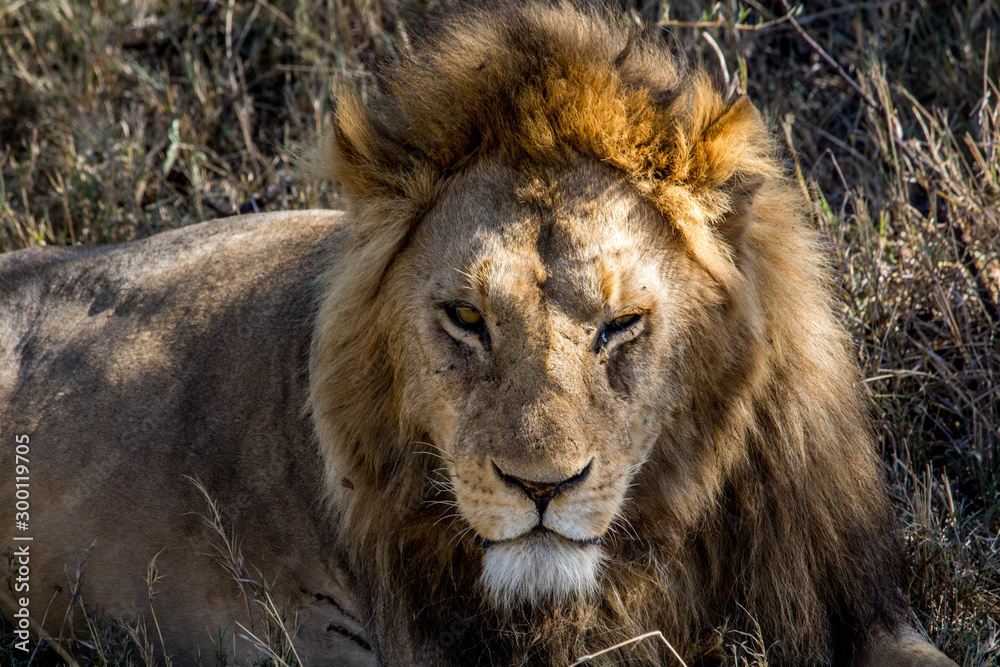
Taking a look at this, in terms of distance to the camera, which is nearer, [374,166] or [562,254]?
[562,254]

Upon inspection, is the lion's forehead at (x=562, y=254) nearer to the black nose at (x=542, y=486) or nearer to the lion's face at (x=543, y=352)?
the lion's face at (x=543, y=352)

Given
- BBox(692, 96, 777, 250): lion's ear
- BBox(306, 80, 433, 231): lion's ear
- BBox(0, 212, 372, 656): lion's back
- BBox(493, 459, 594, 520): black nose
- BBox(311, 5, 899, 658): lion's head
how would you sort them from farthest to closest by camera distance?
BBox(0, 212, 372, 656): lion's back < BBox(306, 80, 433, 231): lion's ear < BBox(692, 96, 777, 250): lion's ear < BBox(311, 5, 899, 658): lion's head < BBox(493, 459, 594, 520): black nose

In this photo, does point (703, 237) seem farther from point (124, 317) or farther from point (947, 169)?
point (947, 169)

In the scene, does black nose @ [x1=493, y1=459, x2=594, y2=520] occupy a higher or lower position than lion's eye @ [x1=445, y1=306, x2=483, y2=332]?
lower

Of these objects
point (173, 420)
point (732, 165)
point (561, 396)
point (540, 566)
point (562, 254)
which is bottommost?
point (173, 420)

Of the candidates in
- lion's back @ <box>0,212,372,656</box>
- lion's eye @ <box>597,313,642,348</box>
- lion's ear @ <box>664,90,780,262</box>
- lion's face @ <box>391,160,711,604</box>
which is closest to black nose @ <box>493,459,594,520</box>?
lion's face @ <box>391,160,711,604</box>

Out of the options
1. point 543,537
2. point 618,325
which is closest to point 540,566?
point 543,537

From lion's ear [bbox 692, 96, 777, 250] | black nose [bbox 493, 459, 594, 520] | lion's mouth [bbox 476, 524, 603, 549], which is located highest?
lion's ear [bbox 692, 96, 777, 250]

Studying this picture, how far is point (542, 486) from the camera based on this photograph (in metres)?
2.14

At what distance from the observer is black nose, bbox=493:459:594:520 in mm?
2146

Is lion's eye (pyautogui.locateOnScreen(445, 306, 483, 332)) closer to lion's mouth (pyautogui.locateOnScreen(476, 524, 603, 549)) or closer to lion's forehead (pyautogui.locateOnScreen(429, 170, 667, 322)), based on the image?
lion's forehead (pyautogui.locateOnScreen(429, 170, 667, 322))

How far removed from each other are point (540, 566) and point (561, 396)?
37cm

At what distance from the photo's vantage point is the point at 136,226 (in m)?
5.20

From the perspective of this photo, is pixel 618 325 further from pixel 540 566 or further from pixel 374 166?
pixel 374 166
